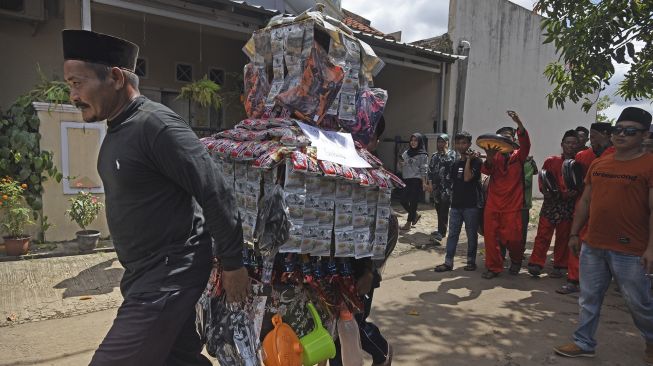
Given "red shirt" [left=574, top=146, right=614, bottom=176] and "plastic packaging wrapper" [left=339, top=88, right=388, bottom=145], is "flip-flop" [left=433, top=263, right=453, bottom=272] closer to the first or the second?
"red shirt" [left=574, top=146, right=614, bottom=176]

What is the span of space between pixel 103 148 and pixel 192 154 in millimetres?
403

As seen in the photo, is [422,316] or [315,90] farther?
[422,316]

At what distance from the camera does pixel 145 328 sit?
1734 millimetres

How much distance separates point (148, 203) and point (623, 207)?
320 centimetres

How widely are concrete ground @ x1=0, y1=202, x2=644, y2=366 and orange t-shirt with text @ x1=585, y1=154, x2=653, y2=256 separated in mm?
922

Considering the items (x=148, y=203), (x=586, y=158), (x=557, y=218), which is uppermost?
(x=586, y=158)

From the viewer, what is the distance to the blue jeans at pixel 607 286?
10.3ft

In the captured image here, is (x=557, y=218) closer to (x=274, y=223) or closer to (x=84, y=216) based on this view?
(x=274, y=223)

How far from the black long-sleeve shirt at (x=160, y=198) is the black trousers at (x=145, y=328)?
5cm

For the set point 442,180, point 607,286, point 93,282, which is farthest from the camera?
point 442,180

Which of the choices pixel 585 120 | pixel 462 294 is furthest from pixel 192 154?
pixel 585 120

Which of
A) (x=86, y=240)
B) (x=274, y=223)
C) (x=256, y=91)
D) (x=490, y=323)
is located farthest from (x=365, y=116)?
(x=86, y=240)

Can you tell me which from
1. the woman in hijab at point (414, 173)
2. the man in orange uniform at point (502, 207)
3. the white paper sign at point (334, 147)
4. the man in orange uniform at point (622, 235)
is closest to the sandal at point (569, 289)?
the man in orange uniform at point (502, 207)

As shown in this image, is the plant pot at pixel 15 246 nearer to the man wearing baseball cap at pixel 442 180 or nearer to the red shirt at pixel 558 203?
the man wearing baseball cap at pixel 442 180
